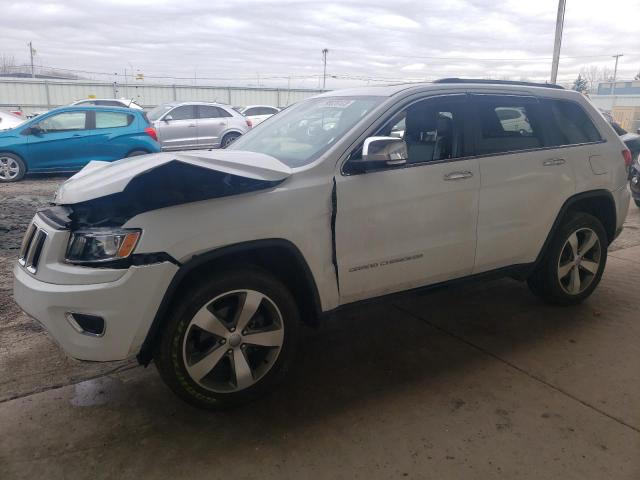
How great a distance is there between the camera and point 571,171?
400cm

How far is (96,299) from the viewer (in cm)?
244

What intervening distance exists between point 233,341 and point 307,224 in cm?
75

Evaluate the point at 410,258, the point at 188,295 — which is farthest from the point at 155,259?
the point at 410,258

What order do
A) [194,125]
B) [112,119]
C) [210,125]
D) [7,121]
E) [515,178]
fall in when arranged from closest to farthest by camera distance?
[515,178] → [112,119] → [7,121] → [194,125] → [210,125]

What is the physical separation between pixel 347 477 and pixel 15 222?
626cm

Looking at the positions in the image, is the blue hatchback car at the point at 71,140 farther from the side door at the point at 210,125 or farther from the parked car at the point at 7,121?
the side door at the point at 210,125

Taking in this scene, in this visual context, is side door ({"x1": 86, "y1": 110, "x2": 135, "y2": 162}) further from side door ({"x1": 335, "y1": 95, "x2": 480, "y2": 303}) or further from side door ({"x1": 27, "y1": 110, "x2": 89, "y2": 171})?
side door ({"x1": 335, "y1": 95, "x2": 480, "y2": 303})

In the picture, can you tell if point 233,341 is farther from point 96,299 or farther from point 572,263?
point 572,263

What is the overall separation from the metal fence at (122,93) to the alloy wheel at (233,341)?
25.2m

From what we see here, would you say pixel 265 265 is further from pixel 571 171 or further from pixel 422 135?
pixel 571 171

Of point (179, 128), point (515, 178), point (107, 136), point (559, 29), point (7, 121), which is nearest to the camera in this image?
point (515, 178)

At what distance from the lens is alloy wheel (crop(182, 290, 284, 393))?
272 centimetres

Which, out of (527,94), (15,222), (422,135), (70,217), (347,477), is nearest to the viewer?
(347,477)

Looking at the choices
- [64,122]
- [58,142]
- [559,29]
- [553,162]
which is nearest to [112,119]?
[64,122]
